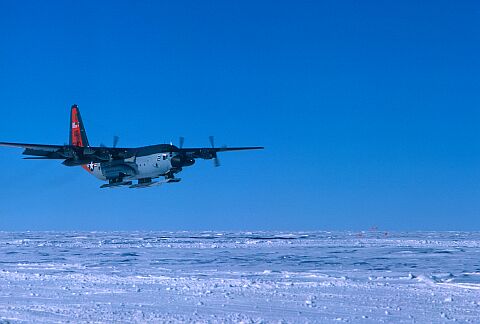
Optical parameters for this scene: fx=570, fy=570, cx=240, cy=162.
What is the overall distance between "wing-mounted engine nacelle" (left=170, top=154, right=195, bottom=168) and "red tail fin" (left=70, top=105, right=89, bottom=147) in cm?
1783

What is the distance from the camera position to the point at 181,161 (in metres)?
57.7

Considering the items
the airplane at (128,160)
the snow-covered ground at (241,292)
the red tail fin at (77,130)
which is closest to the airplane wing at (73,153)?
the airplane at (128,160)

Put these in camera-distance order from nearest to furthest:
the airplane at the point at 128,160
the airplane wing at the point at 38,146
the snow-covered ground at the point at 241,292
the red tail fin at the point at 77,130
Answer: the snow-covered ground at the point at 241,292, the airplane wing at the point at 38,146, the airplane at the point at 128,160, the red tail fin at the point at 77,130

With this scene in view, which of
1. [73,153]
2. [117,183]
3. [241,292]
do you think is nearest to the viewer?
[241,292]

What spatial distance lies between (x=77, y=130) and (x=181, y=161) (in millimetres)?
20345

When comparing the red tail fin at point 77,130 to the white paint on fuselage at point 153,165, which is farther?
the red tail fin at point 77,130

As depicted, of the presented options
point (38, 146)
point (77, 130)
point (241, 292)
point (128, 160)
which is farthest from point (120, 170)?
point (241, 292)

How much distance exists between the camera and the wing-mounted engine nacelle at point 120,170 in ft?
190

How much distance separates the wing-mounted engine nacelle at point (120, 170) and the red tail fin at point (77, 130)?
12.4m

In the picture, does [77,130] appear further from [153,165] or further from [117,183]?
[153,165]

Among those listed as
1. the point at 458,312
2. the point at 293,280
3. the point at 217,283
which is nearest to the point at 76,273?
the point at 217,283

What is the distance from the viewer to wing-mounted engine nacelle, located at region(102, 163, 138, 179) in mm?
57781

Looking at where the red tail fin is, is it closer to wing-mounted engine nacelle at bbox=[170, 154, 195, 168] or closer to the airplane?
the airplane

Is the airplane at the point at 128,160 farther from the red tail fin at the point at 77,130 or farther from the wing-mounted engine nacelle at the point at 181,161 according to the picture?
the red tail fin at the point at 77,130
